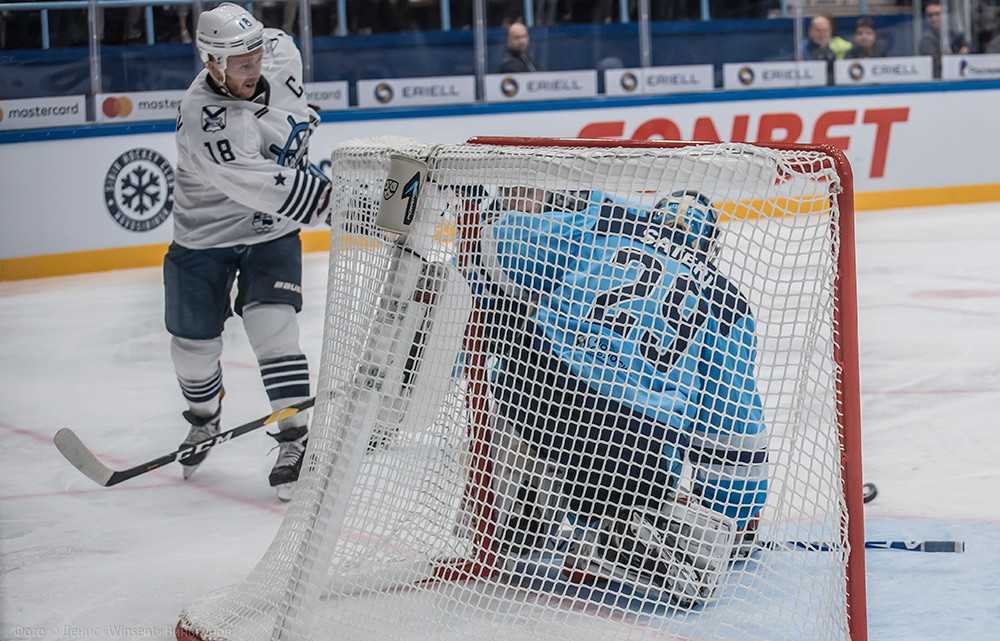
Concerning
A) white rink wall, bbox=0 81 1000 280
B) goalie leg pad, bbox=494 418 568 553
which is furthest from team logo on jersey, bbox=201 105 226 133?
white rink wall, bbox=0 81 1000 280

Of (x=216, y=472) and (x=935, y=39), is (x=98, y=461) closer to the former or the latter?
(x=216, y=472)

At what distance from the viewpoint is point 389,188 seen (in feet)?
5.30

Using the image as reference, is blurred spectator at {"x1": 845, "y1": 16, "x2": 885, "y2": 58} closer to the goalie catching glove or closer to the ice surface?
the ice surface

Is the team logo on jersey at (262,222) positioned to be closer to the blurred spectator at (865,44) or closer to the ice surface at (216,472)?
the ice surface at (216,472)

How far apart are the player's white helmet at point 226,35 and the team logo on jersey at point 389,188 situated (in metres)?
0.92

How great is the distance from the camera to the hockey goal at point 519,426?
1408 mm

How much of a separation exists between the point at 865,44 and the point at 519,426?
7053 mm

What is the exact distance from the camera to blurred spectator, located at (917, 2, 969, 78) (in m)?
7.85

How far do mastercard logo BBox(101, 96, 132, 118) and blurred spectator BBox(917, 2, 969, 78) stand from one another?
17.4 feet

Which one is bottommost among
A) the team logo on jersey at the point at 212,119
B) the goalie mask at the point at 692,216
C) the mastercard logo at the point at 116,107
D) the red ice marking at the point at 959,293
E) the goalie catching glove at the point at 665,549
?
the goalie catching glove at the point at 665,549

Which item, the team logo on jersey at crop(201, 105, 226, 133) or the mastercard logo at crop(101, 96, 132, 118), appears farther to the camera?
the mastercard logo at crop(101, 96, 132, 118)

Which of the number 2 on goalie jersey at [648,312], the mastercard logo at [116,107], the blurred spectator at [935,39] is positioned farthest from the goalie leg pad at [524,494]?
the blurred spectator at [935,39]

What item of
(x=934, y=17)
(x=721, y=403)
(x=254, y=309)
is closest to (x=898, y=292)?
(x=254, y=309)

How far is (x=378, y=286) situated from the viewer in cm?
166
